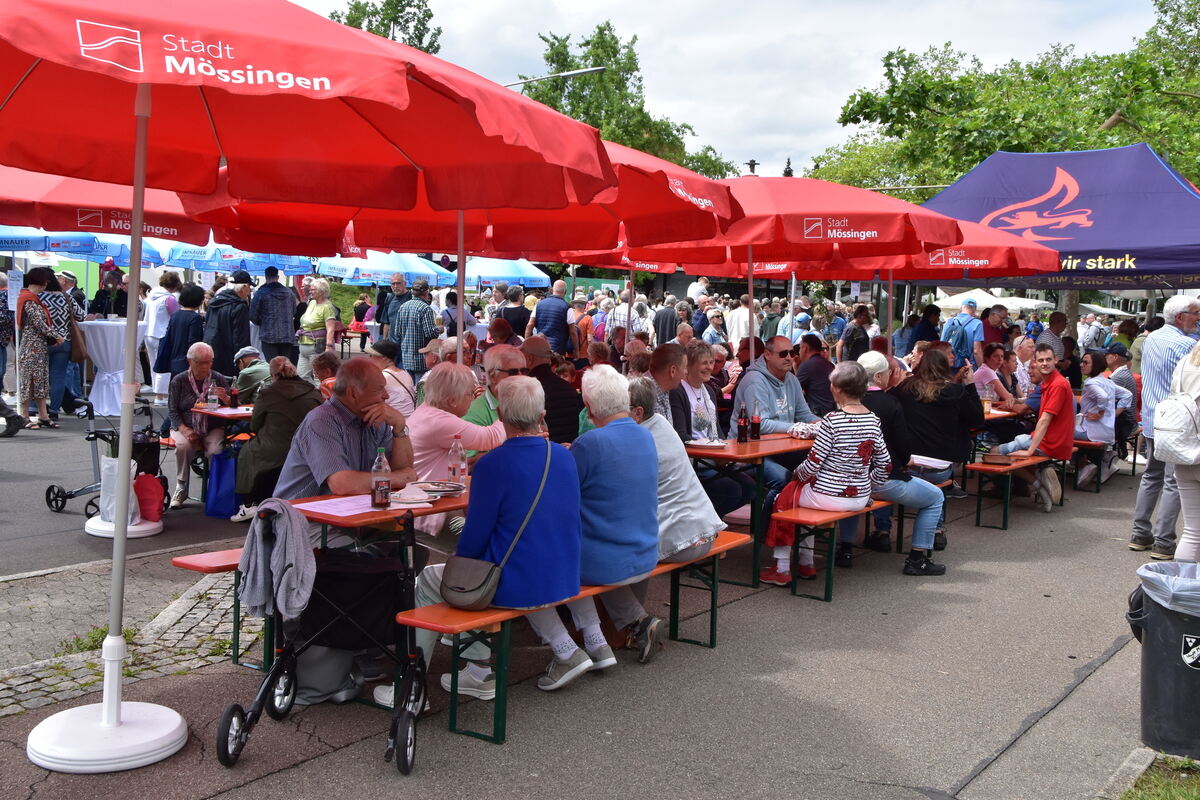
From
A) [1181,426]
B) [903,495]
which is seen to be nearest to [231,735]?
[903,495]

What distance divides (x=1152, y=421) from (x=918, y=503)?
231cm

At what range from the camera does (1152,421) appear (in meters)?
8.41

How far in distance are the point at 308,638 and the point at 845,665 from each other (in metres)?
2.84

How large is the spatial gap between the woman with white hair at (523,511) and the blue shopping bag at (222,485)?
4101mm

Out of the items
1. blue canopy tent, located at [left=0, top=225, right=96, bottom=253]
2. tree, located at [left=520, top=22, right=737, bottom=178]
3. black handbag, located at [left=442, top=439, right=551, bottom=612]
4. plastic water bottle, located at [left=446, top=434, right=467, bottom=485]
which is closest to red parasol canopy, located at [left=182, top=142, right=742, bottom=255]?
plastic water bottle, located at [left=446, top=434, right=467, bottom=485]

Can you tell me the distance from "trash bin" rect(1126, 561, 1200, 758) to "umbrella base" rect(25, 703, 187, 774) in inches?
157

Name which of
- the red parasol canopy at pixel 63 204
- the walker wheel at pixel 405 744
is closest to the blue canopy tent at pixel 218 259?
the red parasol canopy at pixel 63 204

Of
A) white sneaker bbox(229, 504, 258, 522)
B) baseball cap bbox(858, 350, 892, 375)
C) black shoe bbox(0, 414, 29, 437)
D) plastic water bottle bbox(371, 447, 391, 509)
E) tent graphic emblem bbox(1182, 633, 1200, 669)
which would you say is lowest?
white sneaker bbox(229, 504, 258, 522)

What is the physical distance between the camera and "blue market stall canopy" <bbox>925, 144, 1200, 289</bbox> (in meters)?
12.1

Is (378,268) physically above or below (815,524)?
above

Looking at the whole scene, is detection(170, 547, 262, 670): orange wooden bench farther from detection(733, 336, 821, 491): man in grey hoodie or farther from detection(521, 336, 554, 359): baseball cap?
detection(733, 336, 821, 491): man in grey hoodie

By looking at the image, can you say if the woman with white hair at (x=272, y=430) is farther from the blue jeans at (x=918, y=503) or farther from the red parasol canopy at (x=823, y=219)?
the blue jeans at (x=918, y=503)

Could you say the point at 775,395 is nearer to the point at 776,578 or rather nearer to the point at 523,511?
the point at 776,578

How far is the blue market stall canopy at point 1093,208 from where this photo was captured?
1214 cm
